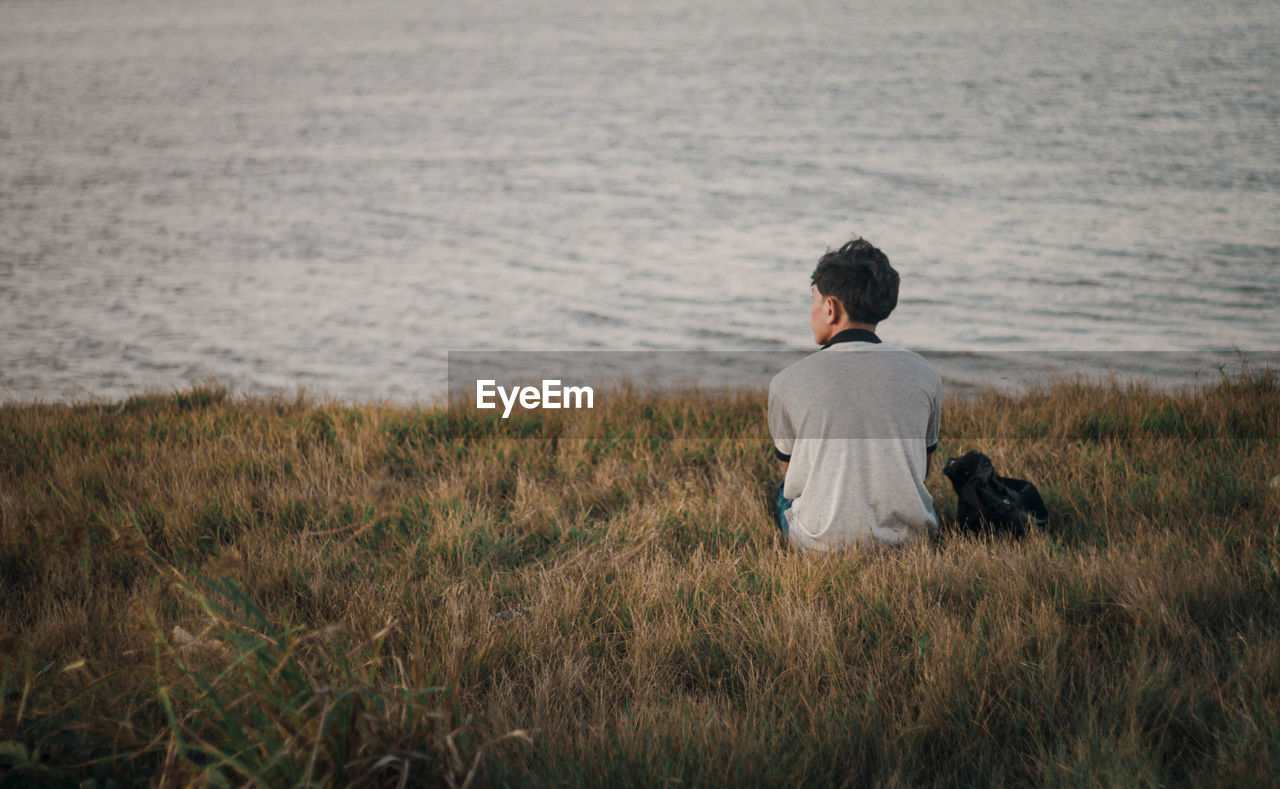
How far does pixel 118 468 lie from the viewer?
16.1 feet

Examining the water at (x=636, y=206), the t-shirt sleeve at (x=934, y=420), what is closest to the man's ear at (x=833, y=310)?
the t-shirt sleeve at (x=934, y=420)

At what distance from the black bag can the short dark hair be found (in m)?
0.92

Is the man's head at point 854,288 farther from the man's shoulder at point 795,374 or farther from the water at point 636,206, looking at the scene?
the water at point 636,206

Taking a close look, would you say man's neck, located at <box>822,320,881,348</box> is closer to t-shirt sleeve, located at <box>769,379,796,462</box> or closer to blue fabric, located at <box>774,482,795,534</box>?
t-shirt sleeve, located at <box>769,379,796,462</box>

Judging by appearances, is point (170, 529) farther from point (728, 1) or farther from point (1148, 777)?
point (728, 1)

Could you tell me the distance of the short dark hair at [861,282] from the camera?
379 cm

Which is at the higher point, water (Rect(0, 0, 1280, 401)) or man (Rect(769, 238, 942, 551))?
water (Rect(0, 0, 1280, 401))

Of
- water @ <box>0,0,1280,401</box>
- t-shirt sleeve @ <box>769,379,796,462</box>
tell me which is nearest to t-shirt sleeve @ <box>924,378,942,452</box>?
t-shirt sleeve @ <box>769,379,796,462</box>

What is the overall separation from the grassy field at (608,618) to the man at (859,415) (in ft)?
0.71

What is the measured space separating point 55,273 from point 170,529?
11.6 meters

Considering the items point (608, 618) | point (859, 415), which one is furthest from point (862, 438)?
point (608, 618)

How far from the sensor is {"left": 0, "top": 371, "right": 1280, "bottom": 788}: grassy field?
2.25 meters

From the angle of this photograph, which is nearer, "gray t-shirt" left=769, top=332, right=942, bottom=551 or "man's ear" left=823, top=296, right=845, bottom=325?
"gray t-shirt" left=769, top=332, right=942, bottom=551

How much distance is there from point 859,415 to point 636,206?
15683 millimetres
